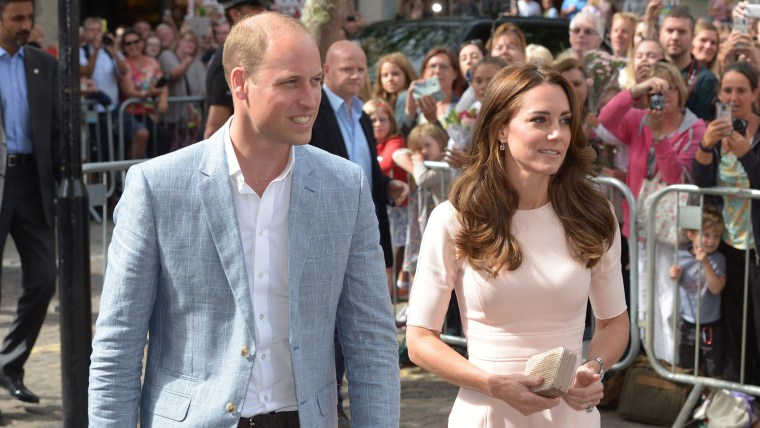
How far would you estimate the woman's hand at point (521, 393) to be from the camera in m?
3.67

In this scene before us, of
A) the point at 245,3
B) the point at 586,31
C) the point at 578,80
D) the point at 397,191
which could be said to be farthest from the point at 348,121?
the point at 586,31

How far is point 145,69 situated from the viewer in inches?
610

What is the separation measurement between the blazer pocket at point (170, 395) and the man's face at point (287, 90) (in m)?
0.64

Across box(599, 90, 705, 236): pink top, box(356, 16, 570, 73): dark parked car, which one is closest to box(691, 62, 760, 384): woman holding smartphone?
box(599, 90, 705, 236): pink top

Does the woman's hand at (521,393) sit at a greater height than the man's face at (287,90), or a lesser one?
lesser

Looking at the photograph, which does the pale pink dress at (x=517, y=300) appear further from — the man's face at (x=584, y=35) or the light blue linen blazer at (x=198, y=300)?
the man's face at (x=584, y=35)

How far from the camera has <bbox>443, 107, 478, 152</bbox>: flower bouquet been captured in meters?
8.08

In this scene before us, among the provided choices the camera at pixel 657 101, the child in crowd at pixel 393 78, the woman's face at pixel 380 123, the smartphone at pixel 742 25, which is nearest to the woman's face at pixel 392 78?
the child in crowd at pixel 393 78

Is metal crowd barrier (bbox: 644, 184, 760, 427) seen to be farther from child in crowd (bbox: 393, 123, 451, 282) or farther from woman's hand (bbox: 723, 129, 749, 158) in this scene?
child in crowd (bbox: 393, 123, 451, 282)

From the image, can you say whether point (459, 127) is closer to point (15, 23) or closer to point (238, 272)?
point (15, 23)

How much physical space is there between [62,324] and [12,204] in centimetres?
112

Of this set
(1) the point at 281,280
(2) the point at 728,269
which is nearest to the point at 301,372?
(1) the point at 281,280

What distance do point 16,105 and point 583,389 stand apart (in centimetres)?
474

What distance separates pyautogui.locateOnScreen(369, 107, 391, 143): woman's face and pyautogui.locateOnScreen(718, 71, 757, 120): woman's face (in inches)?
99.3
